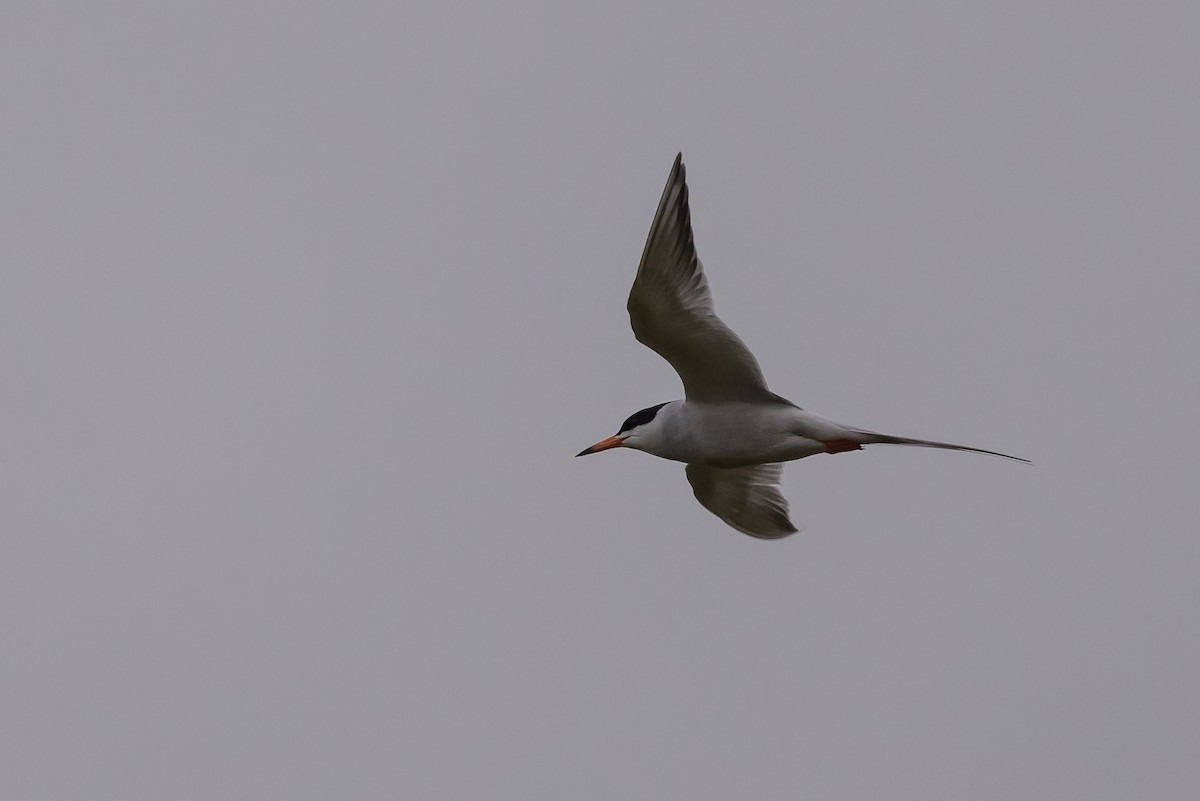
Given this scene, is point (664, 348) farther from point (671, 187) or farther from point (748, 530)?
point (748, 530)

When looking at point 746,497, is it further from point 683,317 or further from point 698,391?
point 683,317

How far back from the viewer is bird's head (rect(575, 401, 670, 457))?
37.4 feet

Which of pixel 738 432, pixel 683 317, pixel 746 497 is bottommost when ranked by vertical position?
pixel 746 497

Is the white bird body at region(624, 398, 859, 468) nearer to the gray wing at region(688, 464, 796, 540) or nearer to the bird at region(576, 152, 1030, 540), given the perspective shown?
the bird at region(576, 152, 1030, 540)

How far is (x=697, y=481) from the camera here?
Result: 488 inches

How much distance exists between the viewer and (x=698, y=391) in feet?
36.4

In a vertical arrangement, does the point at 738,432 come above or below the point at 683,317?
below

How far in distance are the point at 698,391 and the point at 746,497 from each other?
1.56m

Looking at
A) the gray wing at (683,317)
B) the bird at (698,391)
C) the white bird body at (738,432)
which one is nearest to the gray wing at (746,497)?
the bird at (698,391)

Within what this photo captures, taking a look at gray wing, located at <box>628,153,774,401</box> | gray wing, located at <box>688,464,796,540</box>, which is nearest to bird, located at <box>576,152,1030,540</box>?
gray wing, located at <box>628,153,774,401</box>

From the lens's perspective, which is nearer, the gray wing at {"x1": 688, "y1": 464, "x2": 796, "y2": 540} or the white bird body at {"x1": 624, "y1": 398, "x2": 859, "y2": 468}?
the white bird body at {"x1": 624, "y1": 398, "x2": 859, "y2": 468}

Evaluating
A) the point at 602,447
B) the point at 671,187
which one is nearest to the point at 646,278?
the point at 671,187

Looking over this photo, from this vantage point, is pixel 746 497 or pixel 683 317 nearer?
pixel 683 317

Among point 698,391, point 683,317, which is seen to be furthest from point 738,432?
point 683,317
